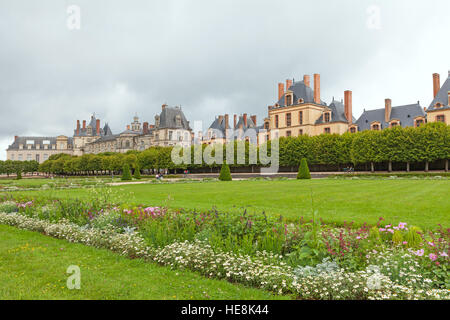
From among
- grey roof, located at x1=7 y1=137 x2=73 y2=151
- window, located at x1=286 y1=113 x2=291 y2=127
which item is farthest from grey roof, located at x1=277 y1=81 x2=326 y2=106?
grey roof, located at x1=7 y1=137 x2=73 y2=151

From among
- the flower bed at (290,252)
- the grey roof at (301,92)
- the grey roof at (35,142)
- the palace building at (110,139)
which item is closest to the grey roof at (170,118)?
the palace building at (110,139)

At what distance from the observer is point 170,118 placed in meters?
76.2

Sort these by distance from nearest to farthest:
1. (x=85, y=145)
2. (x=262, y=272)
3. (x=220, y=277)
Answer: (x=262, y=272)
(x=220, y=277)
(x=85, y=145)

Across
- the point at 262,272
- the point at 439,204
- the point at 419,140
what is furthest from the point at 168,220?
the point at 419,140

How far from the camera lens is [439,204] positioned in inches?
384

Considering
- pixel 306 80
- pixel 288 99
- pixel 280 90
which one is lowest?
pixel 288 99

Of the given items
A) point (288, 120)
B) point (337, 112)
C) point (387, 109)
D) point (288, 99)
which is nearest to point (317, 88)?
point (337, 112)

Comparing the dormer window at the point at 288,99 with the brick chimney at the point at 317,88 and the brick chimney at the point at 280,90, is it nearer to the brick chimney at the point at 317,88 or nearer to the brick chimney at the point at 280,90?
the brick chimney at the point at 280,90

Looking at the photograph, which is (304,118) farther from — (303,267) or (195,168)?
(303,267)

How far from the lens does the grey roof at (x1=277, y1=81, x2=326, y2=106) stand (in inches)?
1919

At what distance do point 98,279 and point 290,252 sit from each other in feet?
9.88

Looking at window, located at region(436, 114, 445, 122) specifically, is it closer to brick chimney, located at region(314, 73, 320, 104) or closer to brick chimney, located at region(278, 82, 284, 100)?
brick chimney, located at region(314, 73, 320, 104)

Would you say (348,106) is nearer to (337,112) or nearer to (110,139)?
Answer: (337,112)
